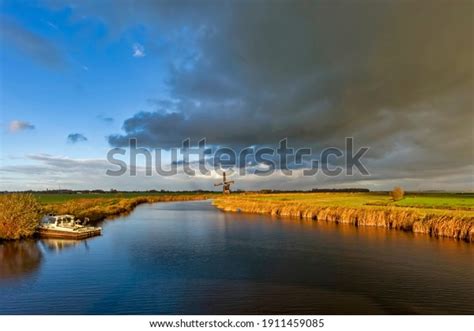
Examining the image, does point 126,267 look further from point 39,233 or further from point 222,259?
point 39,233

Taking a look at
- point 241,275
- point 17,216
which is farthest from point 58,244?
point 241,275

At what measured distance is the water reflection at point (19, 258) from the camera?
2209 centimetres

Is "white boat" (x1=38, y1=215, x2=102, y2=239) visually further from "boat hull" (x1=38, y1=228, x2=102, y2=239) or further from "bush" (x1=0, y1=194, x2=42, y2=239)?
"bush" (x1=0, y1=194, x2=42, y2=239)

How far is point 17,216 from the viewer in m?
32.8

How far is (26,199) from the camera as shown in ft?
112

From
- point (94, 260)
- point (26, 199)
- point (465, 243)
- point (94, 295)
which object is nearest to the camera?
A: point (94, 295)

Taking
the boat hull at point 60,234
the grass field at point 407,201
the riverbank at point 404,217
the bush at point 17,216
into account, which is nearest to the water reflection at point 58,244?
the boat hull at point 60,234

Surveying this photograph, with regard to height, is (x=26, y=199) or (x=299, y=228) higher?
(x=26, y=199)

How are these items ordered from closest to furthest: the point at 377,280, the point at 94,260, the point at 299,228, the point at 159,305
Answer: the point at 159,305 < the point at 377,280 < the point at 94,260 < the point at 299,228

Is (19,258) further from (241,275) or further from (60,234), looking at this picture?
(241,275)

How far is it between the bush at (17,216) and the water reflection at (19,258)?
4.27 feet

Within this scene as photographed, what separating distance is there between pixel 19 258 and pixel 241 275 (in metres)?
16.3
